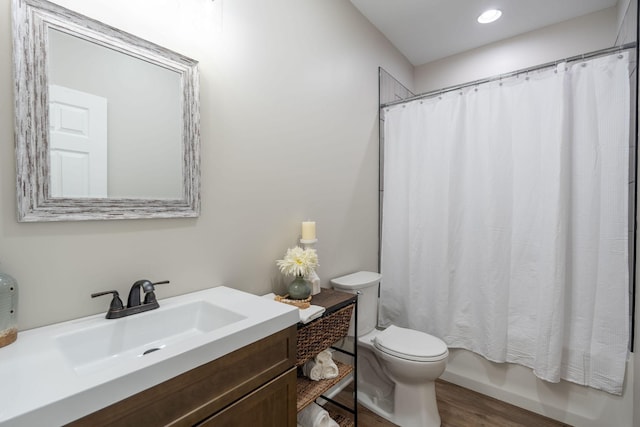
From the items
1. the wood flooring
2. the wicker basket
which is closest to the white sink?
the wicker basket

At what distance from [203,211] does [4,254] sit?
64cm

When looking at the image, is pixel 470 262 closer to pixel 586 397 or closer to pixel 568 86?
pixel 586 397

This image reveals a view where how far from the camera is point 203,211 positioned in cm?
139

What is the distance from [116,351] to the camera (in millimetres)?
1020

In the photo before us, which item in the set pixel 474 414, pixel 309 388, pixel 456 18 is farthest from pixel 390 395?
pixel 456 18

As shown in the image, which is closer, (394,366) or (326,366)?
(326,366)

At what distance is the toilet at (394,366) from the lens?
1.75 meters

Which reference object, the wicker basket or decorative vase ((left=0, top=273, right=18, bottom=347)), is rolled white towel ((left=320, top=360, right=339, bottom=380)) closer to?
the wicker basket

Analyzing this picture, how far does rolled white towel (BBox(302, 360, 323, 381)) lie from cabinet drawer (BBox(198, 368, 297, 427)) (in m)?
0.41

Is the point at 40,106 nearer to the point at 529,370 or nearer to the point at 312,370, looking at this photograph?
the point at 312,370

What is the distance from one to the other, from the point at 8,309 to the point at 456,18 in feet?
9.76

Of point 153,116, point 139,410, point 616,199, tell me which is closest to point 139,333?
point 139,410

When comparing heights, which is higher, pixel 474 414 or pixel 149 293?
pixel 149 293

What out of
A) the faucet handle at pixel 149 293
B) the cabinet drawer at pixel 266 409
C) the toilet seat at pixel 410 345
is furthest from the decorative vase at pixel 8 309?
the toilet seat at pixel 410 345
